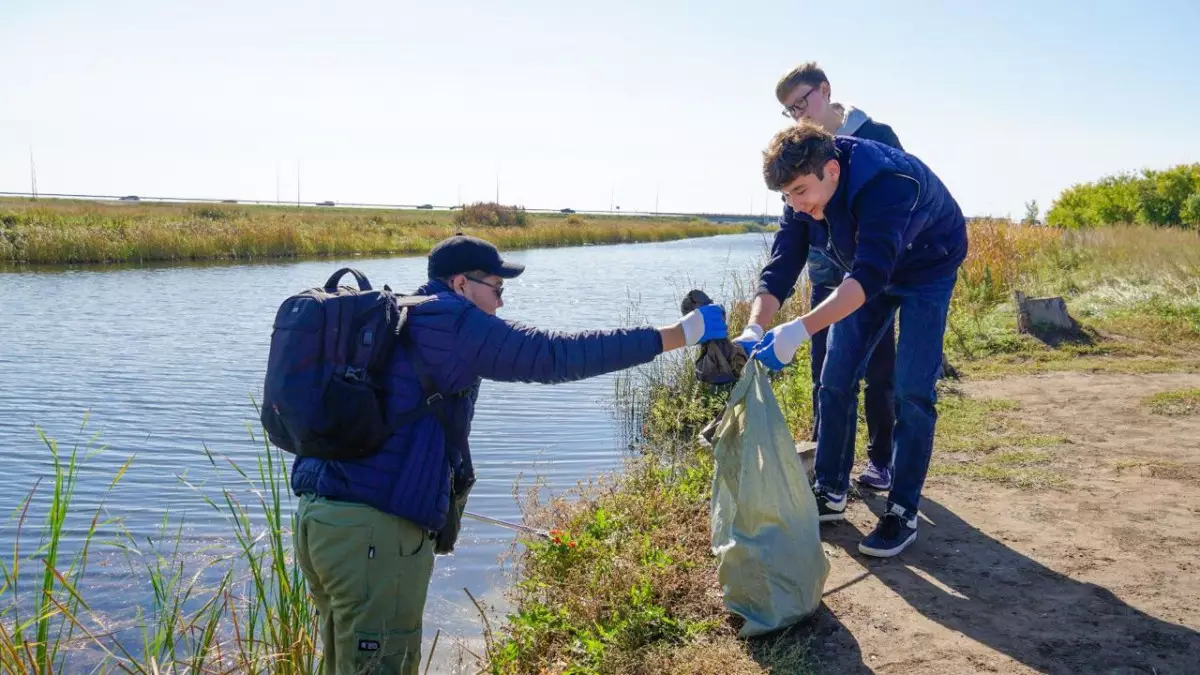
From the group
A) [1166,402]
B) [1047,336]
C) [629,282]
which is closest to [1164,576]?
[1166,402]


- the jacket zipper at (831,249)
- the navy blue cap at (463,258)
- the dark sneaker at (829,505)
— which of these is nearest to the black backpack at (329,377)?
the navy blue cap at (463,258)

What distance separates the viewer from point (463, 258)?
115 inches

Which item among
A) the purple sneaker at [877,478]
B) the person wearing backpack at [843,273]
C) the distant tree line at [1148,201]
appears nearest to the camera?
the person wearing backpack at [843,273]

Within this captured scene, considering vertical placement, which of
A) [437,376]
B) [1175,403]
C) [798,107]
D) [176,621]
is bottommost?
[176,621]

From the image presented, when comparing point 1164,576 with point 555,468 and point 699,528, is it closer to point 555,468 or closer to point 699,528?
point 699,528

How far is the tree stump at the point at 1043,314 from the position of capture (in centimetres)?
918

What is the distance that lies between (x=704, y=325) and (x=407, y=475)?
3.45ft

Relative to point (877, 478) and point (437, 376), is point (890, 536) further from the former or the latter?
point (437, 376)

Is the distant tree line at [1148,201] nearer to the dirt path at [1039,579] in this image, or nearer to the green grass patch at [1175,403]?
the green grass patch at [1175,403]

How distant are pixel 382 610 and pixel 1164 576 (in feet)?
9.81

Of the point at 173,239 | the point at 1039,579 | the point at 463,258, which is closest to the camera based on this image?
the point at 463,258

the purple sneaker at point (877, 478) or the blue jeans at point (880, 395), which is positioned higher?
the blue jeans at point (880, 395)

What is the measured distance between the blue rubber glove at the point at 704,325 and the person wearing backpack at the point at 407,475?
163mm

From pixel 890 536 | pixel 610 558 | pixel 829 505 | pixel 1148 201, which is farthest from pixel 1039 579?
pixel 1148 201
